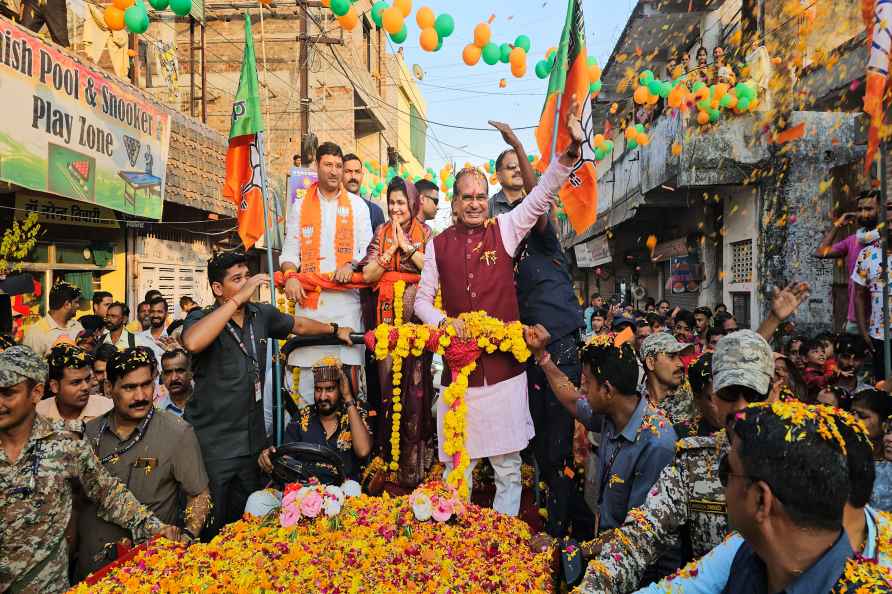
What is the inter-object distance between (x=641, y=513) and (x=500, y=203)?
3.41 metres

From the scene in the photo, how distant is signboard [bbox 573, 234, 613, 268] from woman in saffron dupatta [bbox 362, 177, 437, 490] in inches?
704

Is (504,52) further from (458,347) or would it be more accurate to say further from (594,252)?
(594,252)

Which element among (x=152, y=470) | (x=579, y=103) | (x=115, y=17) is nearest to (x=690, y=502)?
(x=152, y=470)

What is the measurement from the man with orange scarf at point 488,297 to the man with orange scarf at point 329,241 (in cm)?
102

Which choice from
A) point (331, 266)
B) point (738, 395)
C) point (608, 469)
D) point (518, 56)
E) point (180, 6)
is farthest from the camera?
point (518, 56)

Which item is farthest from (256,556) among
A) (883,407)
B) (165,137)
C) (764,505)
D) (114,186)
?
(165,137)

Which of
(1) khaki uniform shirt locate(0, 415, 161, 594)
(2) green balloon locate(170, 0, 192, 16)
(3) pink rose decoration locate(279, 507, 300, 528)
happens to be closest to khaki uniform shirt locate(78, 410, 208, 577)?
(1) khaki uniform shirt locate(0, 415, 161, 594)

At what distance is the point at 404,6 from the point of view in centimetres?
647

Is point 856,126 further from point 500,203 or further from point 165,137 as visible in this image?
point 165,137

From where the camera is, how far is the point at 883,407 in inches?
147

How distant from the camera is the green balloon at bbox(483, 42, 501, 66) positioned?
7004 mm

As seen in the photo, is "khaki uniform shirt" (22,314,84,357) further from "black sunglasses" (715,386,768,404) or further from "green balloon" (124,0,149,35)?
"black sunglasses" (715,386,768,404)

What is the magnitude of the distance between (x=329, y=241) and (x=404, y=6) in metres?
2.99

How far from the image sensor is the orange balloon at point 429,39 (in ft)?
22.1
